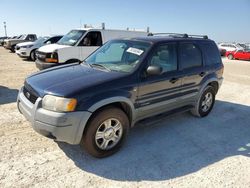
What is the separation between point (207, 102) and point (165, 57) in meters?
1.88

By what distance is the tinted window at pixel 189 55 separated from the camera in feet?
14.7

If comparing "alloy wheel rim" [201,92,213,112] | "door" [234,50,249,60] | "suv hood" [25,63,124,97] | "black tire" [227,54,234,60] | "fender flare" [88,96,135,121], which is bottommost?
"black tire" [227,54,234,60]

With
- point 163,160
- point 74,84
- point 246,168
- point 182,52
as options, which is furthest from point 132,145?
point 182,52

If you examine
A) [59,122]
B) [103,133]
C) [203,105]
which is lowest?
[203,105]

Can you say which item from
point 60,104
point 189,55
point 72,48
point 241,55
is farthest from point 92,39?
point 241,55

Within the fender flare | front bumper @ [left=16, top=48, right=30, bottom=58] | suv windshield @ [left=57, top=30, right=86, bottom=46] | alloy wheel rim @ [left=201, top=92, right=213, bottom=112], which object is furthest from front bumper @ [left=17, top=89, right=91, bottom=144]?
front bumper @ [left=16, top=48, right=30, bottom=58]

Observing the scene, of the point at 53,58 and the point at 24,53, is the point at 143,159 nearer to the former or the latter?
the point at 53,58

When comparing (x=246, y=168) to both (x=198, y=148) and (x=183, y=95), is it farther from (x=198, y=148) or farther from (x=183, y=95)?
(x=183, y=95)

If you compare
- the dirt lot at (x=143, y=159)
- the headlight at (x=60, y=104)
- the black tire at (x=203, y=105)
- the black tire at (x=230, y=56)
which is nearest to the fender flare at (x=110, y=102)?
the headlight at (x=60, y=104)

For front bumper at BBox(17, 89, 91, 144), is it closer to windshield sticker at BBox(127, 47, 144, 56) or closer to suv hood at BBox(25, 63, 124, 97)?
suv hood at BBox(25, 63, 124, 97)

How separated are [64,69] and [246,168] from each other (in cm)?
335

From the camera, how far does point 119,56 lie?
4258mm

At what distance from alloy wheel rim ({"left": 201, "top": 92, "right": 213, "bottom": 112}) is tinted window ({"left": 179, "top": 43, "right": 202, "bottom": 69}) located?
86 cm

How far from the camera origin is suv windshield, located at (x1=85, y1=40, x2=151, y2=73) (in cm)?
385
